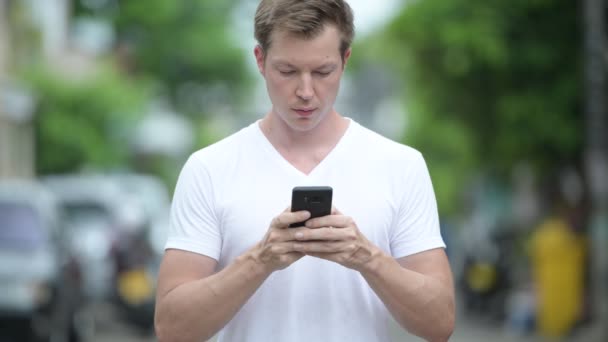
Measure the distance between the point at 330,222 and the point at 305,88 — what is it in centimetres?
37

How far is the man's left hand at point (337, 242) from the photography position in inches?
123

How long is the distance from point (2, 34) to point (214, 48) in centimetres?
1588

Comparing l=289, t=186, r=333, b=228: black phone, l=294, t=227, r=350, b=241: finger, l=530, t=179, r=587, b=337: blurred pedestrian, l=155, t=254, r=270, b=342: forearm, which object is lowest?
l=530, t=179, r=587, b=337: blurred pedestrian

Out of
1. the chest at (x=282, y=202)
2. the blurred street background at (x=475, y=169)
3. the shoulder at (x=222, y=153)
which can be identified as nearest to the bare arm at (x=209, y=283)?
the chest at (x=282, y=202)

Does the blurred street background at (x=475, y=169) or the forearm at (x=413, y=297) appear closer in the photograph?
the forearm at (x=413, y=297)

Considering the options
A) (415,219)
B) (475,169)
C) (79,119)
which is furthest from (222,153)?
(79,119)

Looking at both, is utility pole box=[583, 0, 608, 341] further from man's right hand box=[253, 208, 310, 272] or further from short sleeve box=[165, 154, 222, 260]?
man's right hand box=[253, 208, 310, 272]

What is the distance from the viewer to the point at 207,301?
322cm

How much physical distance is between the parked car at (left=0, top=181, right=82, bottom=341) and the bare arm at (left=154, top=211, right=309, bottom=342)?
27.1 ft

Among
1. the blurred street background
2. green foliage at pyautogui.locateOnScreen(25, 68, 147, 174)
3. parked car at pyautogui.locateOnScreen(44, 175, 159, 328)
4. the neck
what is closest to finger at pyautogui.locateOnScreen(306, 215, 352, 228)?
the neck

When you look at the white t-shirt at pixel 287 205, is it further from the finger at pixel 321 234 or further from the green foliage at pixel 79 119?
the green foliage at pixel 79 119

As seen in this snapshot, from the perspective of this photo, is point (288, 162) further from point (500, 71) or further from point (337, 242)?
point (500, 71)

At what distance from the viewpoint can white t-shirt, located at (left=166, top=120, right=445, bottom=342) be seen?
3.35m

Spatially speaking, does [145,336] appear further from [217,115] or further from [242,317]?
[217,115]
